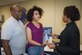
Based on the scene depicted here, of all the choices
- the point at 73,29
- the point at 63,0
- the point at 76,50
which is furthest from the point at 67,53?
the point at 63,0

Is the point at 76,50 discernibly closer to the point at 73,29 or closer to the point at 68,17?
the point at 73,29

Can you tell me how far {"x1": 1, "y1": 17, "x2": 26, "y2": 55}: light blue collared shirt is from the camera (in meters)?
2.32

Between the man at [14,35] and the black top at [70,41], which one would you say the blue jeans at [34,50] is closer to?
the man at [14,35]

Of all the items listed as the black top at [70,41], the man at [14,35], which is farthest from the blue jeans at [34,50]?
the black top at [70,41]

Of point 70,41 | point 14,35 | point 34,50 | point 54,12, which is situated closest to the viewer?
point 70,41

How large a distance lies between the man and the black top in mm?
571

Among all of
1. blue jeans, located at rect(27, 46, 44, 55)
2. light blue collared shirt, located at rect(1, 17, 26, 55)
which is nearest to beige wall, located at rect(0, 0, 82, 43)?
blue jeans, located at rect(27, 46, 44, 55)

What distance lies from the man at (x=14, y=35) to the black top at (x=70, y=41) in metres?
0.57

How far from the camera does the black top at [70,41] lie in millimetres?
1993

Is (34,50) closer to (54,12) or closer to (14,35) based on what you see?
(14,35)

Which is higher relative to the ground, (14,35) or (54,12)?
(54,12)

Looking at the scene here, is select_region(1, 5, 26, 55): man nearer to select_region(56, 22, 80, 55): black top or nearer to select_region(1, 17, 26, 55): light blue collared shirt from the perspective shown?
select_region(1, 17, 26, 55): light blue collared shirt

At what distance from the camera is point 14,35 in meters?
2.37

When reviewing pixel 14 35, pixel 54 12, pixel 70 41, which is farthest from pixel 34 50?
pixel 54 12
